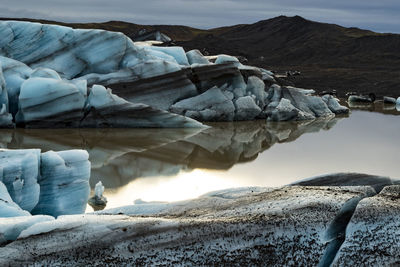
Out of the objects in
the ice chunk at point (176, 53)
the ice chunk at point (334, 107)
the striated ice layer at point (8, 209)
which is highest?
the striated ice layer at point (8, 209)

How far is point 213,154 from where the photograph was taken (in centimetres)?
1941

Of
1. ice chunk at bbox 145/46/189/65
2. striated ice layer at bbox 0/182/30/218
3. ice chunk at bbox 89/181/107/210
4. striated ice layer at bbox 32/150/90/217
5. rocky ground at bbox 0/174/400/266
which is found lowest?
ice chunk at bbox 145/46/189/65

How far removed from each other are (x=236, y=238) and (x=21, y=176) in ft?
16.5

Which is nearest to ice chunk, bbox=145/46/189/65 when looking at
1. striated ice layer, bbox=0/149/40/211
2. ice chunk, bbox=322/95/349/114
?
ice chunk, bbox=322/95/349/114

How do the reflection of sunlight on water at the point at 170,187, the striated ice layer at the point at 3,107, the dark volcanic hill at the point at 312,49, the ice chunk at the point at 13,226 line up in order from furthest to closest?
the dark volcanic hill at the point at 312,49, the striated ice layer at the point at 3,107, the reflection of sunlight on water at the point at 170,187, the ice chunk at the point at 13,226

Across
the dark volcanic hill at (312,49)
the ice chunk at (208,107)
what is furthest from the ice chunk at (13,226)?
the dark volcanic hill at (312,49)

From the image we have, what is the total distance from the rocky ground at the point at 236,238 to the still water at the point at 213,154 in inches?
202

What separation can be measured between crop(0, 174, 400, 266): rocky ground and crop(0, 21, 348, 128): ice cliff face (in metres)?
14.9

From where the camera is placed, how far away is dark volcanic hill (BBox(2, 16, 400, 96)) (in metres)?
51.8

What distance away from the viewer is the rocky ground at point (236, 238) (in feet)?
23.4

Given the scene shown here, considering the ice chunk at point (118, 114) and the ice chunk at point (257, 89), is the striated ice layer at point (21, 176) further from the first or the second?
the ice chunk at point (257, 89)

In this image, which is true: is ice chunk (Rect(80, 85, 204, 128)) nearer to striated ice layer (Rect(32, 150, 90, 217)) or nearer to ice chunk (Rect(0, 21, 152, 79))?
ice chunk (Rect(0, 21, 152, 79))

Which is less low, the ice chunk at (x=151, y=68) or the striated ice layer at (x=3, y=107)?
the ice chunk at (x=151, y=68)

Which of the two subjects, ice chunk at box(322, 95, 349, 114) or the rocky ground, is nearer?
the rocky ground
